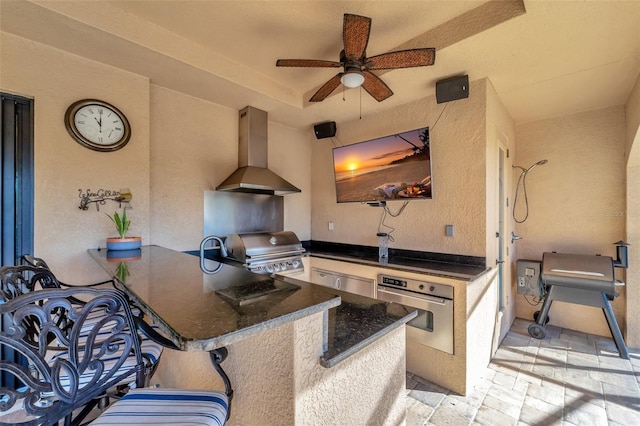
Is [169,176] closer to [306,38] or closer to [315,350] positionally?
[306,38]

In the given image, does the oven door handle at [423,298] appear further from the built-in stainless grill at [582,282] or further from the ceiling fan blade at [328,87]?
the ceiling fan blade at [328,87]

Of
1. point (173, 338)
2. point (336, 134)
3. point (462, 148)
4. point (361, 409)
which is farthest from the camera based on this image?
point (336, 134)

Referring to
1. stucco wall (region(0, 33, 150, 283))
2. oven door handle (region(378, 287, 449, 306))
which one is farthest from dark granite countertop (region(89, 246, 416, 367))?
oven door handle (region(378, 287, 449, 306))

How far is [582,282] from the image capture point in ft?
8.46

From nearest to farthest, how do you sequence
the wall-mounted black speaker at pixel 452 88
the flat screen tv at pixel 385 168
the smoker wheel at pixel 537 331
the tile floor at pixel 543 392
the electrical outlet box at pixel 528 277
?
1. the tile floor at pixel 543 392
2. the wall-mounted black speaker at pixel 452 88
3. the flat screen tv at pixel 385 168
4. the smoker wheel at pixel 537 331
5. the electrical outlet box at pixel 528 277

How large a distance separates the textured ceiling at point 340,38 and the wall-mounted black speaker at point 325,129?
0.79 m

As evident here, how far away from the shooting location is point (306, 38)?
204 centimetres

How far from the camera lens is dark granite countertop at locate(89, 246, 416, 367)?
64cm

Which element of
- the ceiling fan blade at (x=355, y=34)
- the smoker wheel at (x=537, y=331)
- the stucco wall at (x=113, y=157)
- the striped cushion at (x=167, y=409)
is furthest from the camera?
the smoker wheel at (x=537, y=331)

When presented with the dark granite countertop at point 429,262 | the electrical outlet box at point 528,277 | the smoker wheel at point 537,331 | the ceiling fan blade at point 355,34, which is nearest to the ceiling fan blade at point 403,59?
the ceiling fan blade at point 355,34

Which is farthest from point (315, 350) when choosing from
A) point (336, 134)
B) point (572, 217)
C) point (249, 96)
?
point (572, 217)

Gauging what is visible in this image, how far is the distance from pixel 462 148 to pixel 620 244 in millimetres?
1837

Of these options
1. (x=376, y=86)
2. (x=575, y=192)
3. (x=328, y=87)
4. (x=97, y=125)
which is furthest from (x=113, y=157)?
(x=575, y=192)

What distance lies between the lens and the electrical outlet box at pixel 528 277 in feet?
10.0
